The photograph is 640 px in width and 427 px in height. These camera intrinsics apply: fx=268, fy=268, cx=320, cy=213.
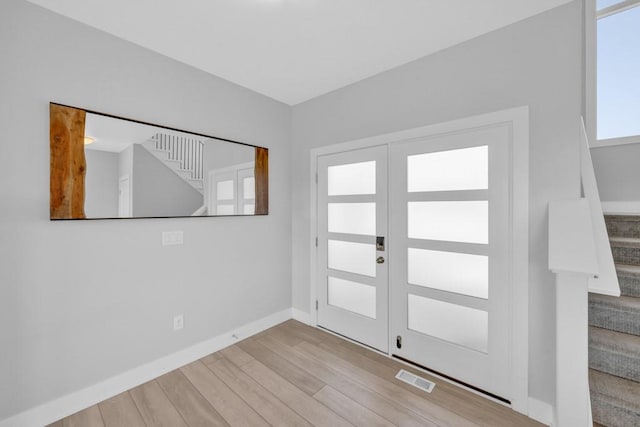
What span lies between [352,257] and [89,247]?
2.15m

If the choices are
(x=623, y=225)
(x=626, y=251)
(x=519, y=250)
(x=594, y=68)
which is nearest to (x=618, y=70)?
(x=594, y=68)

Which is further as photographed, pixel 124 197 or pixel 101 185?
pixel 124 197

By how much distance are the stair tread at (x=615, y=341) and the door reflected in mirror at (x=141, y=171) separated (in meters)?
2.78

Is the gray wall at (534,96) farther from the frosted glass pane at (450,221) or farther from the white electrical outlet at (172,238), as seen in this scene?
the white electrical outlet at (172,238)

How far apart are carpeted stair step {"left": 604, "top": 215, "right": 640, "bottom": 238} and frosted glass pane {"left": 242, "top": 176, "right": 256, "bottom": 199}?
10.3 feet

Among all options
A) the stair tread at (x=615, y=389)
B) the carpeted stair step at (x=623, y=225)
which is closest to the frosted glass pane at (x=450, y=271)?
the stair tread at (x=615, y=389)

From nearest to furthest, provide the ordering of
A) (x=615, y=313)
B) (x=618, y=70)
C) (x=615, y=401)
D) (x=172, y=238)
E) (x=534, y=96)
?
1. (x=615, y=401)
2. (x=615, y=313)
3. (x=534, y=96)
4. (x=172, y=238)
5. (x=618, y=70)

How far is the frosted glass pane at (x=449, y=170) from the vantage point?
1.98 meters

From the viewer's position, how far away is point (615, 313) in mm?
1663

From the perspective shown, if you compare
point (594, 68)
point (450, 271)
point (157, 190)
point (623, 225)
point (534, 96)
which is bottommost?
point (450, 271)

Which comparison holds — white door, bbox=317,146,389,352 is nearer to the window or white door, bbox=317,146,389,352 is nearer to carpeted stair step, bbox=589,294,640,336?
carpeted stair step, bbox=589,294,640,336

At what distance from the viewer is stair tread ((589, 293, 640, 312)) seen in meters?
1.63

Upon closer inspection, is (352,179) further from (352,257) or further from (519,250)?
(519,250)

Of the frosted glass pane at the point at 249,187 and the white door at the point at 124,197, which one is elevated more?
the frosted glass pane at the point at 249,187
